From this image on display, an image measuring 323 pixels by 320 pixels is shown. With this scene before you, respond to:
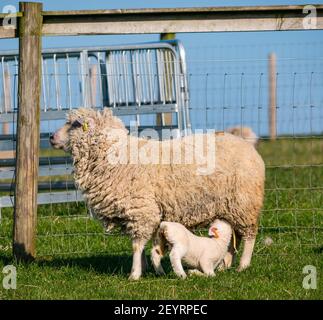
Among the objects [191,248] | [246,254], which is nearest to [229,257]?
[246,254]

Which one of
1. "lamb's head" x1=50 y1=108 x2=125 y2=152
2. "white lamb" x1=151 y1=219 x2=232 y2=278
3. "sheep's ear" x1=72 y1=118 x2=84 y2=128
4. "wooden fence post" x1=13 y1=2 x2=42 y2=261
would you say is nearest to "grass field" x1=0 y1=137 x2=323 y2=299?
"white lamb" x1=151 y1=219 x2=232 y2=278

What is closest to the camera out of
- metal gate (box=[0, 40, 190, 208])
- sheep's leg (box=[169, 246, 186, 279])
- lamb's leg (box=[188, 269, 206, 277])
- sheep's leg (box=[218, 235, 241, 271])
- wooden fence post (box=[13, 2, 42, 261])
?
sheep's leg (box=[169, 246, 186, 279])

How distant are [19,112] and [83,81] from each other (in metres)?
2.17

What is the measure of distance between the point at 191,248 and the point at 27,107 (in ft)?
5.88

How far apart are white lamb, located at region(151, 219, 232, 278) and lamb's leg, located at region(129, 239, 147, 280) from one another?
12 cm

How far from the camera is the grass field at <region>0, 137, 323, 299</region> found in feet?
17.5

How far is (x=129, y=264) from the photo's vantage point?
654 cm

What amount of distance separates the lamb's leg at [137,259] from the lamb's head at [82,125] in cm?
85

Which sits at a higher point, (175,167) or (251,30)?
(251,30)

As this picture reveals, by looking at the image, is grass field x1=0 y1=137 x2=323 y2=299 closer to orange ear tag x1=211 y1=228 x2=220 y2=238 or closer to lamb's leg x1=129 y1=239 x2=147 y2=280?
lamb's leg x1=129 y1=239 x2=147 y2=280
